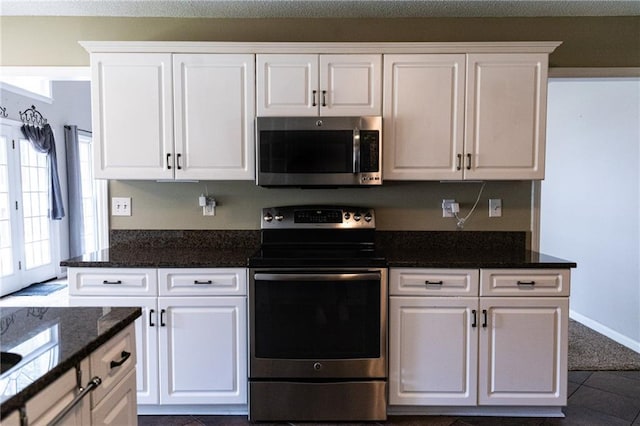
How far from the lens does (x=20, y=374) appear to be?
84 centimetres

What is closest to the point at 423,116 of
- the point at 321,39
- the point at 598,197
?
the point at 321,39

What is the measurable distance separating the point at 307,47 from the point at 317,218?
1.03 meters

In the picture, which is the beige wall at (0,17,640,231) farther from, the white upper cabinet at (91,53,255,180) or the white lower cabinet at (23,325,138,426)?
the white lower cabinet at (23,325,138,426)

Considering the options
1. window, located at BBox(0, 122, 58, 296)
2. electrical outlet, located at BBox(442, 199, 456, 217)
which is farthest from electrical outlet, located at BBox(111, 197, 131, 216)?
window, located at BBox(0, 122, 58, 296)

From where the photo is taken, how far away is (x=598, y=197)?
3377mm

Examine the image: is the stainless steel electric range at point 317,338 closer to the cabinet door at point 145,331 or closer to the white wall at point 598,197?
the cabinet door at point 145,331

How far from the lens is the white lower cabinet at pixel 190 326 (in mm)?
2121

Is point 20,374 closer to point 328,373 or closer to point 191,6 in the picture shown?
point 328,373

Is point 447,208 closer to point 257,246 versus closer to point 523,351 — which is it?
point 523,351

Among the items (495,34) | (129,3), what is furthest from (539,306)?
(129,3)

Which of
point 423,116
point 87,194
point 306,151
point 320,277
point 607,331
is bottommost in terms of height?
point 607,331

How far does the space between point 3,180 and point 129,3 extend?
3.29 m

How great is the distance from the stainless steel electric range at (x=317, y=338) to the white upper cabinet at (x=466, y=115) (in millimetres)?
710

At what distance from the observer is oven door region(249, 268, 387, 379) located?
2.07 metres
